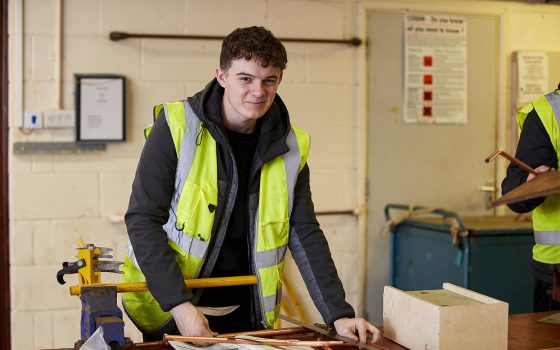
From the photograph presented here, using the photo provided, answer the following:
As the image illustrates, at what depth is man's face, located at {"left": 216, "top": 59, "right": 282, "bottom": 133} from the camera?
6.01 ft

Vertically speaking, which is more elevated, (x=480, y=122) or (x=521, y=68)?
(x=521, y=68)

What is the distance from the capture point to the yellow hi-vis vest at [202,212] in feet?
6.15

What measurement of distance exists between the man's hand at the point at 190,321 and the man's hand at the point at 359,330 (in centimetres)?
34

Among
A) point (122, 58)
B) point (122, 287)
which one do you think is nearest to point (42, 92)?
point (122, 58)

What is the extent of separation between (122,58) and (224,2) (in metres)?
0.58

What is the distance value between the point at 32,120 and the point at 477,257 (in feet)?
7.05

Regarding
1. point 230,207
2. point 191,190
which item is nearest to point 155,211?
point 191,190

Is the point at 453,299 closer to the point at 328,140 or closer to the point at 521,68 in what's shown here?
the point at 328,140

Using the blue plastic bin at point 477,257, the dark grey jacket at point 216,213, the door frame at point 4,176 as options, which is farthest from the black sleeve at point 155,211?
the blue plastic bin at point 477,257

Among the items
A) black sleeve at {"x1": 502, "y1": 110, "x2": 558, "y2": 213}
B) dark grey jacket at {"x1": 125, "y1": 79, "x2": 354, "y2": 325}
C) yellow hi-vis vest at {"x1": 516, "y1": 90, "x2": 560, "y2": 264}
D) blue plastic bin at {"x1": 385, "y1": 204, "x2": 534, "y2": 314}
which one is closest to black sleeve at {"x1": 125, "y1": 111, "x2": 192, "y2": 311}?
dark grey jacket at {"x1": 125, "y1": 79, "x2": 354, "y2": 325}

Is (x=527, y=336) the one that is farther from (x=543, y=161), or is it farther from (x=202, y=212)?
(x=202, y=212)

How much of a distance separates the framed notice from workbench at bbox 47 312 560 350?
184cm

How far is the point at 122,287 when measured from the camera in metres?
1.83

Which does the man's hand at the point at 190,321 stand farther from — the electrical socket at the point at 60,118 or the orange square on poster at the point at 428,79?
the orange square on poster at the point at 428,79
